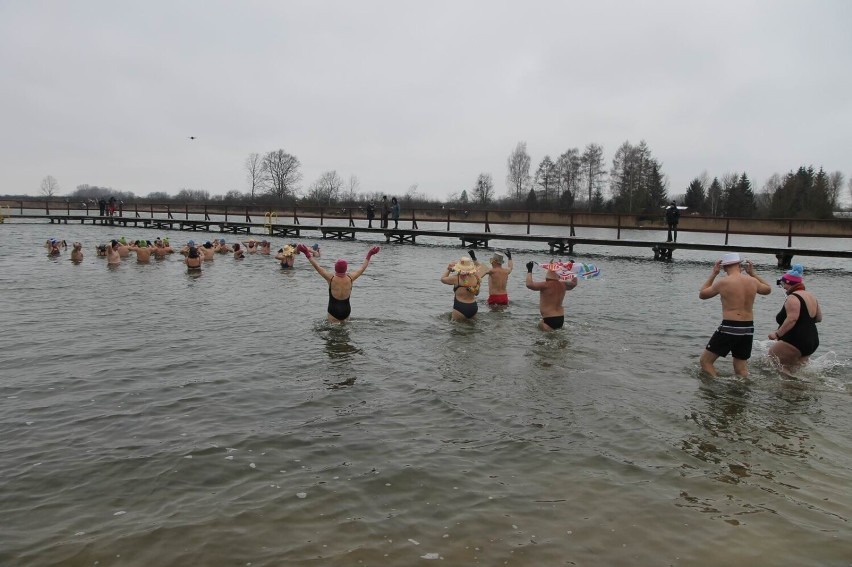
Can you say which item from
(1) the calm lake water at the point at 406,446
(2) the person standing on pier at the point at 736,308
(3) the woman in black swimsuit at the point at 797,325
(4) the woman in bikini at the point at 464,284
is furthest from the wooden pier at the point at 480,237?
(2) the person standing on pier at the point at 736,308

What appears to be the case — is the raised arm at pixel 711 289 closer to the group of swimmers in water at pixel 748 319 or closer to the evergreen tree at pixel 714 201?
the group of swimmers in water at pixel 748 319

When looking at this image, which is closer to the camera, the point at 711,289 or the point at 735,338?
the point at 735,338

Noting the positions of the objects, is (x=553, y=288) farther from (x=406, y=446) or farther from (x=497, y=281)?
(x=406, y=446)

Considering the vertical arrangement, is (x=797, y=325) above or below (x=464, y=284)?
below

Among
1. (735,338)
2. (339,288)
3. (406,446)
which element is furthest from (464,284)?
(406,446)

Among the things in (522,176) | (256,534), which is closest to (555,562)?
(256,534)

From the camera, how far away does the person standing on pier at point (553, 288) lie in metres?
10.8

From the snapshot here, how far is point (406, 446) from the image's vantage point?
569 cm

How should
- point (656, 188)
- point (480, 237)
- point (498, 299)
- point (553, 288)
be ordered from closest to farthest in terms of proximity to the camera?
point (553, 288) → point (498, 299) → point (480, 237) → point (656, 188)

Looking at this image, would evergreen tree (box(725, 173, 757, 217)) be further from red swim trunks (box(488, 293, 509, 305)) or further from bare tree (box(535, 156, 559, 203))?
red swim trunks (box(488, 293, 509, 305))

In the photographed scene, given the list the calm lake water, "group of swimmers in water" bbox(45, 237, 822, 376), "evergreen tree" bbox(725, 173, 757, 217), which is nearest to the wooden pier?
the calm lake water

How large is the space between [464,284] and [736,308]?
513 cm

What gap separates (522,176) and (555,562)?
10004 centimetres

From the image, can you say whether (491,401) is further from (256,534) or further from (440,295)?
(440,295)
